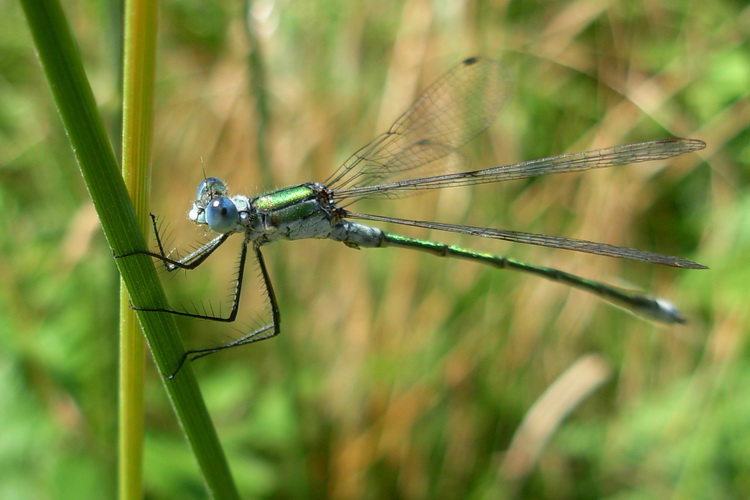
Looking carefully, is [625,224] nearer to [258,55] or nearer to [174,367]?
[258,55]

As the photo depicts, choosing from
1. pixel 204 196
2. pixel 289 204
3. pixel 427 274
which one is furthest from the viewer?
pixel 427 274

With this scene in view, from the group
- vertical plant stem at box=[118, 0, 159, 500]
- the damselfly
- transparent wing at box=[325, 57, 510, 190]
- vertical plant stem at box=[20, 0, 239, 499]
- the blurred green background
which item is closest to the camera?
vertical plant stem at box=[20, 0, 239, 499]

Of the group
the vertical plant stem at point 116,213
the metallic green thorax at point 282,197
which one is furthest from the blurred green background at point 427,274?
the vertical plant stem at point 116,213

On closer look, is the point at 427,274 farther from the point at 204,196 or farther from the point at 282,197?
the point at 204,196

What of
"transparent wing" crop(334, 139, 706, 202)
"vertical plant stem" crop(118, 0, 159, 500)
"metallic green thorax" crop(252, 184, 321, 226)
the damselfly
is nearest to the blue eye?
the damselfly

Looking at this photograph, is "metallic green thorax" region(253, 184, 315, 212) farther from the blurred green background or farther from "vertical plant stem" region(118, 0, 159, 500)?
"vertical plant stem" region(118, 0, 159, 500)

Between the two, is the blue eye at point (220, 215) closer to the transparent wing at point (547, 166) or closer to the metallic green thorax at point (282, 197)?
the metallic green thorax at point (282, 197)

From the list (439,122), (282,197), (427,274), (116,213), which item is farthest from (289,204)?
(427,274)
